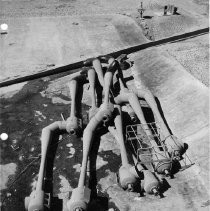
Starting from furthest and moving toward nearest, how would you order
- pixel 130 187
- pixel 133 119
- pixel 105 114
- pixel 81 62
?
pixel 81 62
pixel 133 119
pixel 105 114
pixel 130 187

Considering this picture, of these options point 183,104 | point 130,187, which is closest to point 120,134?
point 130,187

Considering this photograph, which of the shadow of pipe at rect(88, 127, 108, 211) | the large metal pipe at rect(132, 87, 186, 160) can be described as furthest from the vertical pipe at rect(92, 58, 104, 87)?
the shadow of pipe at rect(88, 127, 108, 211)

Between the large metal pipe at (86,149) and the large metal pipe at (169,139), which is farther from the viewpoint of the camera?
the large metal pipe at (169,139)

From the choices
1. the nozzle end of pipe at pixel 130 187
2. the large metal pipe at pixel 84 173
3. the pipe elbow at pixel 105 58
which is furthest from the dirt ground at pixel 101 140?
the pipe elbow at pixel 105 58

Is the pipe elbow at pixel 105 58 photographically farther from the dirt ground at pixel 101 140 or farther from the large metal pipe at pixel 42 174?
the large metal pipe at pixel 42 174

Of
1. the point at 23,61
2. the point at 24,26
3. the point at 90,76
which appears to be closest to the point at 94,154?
the point at 90,76

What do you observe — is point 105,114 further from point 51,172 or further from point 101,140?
point 51,172
